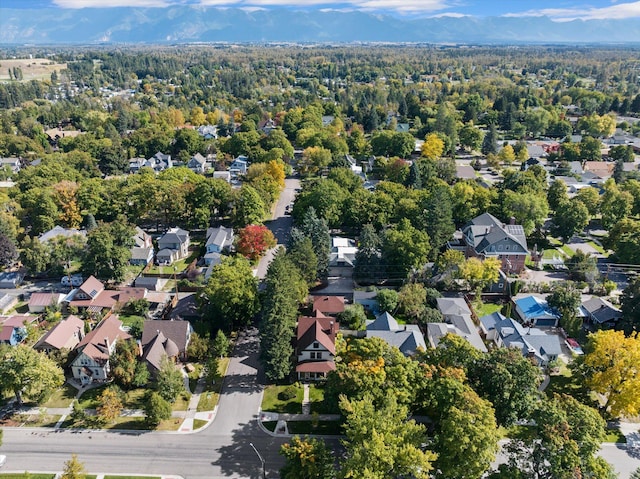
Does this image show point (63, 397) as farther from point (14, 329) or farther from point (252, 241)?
point (252, 241)

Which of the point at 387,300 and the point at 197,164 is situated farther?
the point at 197,164

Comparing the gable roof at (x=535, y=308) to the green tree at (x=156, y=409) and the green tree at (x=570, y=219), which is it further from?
the green tree at (x=156, y=409)

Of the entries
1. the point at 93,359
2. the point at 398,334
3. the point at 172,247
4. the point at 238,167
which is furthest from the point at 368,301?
the point at 238,167

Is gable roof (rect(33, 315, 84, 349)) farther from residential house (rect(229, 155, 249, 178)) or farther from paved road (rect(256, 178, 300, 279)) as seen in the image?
residential house (rect(229, 155, 249, 178))

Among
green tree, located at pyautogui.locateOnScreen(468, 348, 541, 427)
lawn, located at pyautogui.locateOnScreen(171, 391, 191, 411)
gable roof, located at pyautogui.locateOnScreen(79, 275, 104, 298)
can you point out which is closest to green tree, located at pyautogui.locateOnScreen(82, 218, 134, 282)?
Answer: gable roof, located at pyautogui.locateOnScreen(79, 275, 104, 298)

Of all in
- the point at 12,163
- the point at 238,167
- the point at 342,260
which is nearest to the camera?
the point at 342,260

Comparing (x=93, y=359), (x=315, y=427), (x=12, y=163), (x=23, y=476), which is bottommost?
(x=315, y=427)
